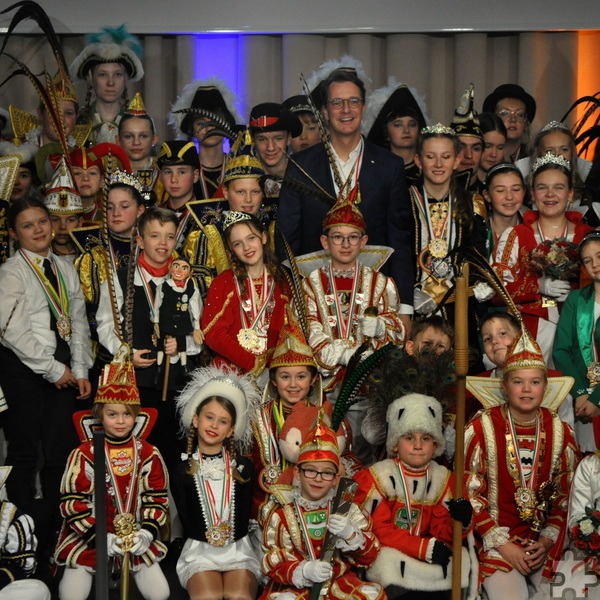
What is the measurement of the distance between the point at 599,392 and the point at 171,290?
7.80 ft

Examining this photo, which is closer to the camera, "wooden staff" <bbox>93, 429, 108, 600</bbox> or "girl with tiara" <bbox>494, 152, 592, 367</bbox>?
"wooden staff" <bbox>93, 429, 108, 600</bbox>

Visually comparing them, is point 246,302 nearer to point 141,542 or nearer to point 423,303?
point 423,303

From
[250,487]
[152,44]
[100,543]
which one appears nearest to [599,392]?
[250,487]

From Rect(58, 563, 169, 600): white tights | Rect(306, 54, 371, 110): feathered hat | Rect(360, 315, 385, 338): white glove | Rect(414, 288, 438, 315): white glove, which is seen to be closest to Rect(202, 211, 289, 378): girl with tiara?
Rect(360, 315, 385, 338): white glove

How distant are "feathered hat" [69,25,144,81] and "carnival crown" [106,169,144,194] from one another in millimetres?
1812

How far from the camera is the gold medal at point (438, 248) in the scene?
26.1 feet

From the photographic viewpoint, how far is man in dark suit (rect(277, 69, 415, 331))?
793cm

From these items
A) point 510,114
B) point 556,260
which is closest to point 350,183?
point 556,260

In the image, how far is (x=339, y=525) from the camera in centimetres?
603

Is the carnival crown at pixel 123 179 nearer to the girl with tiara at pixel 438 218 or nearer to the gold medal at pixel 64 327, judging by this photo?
the gold medal at pixel 64 327

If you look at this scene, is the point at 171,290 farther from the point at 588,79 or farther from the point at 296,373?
the point at 588,79

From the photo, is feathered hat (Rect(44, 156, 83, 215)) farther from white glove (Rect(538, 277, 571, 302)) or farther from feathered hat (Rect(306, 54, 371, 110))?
white glove (Rect(538, 277, 571, 302))

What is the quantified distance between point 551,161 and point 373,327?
170 centimetres

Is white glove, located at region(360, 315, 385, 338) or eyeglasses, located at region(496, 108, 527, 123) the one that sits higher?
eyeglasses, located at region(496, 108, 527, 123)
